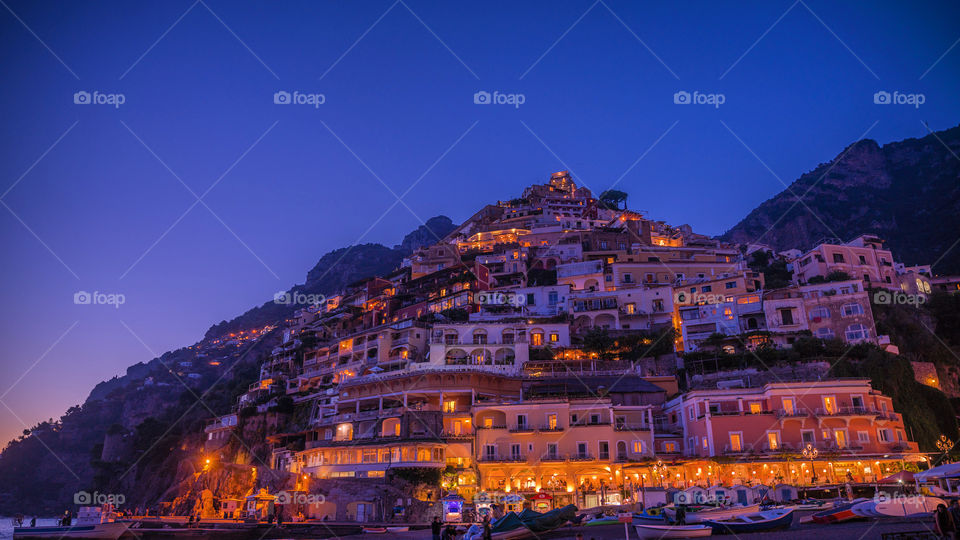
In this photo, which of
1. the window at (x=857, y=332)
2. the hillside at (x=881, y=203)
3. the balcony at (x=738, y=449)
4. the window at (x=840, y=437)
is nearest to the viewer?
the window at (x=840, y=437)

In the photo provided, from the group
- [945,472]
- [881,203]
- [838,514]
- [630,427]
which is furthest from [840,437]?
[881,203]

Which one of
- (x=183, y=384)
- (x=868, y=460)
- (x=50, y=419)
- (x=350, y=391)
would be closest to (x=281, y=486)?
(x=350, y=391)

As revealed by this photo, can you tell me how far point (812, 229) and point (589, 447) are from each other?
92756 mm

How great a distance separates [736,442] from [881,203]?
335 ft

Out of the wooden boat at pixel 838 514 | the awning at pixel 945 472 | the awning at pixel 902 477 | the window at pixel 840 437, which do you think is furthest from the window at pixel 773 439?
the awning at pixel 945 472

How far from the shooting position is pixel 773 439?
41.4 metres

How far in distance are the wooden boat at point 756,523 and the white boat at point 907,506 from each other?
12.8ft

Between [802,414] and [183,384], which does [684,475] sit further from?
[183,384]

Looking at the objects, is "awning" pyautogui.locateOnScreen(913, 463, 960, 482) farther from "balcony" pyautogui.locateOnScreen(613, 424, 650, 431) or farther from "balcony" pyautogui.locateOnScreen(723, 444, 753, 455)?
"balcony" pyautogui.locateOnScreen(613, 424, 650, 431)

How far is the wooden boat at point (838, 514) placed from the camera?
92.1 feet

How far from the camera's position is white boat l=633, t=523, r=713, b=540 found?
25.0m

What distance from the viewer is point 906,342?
50.9m

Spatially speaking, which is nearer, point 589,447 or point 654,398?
point 589,447

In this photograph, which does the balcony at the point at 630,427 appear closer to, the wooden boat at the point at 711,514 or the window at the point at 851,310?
the wooden boat at the point at 711,514
